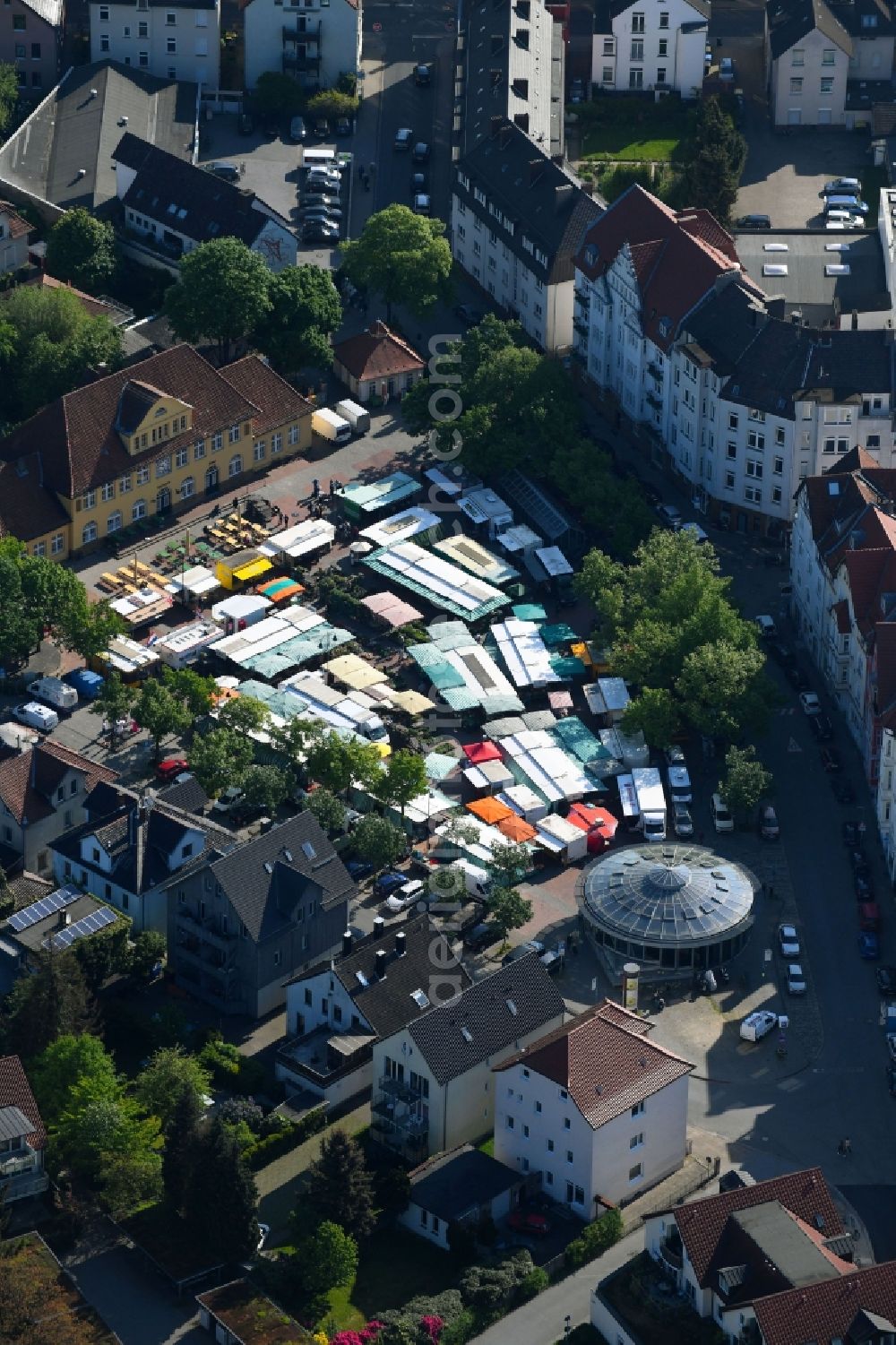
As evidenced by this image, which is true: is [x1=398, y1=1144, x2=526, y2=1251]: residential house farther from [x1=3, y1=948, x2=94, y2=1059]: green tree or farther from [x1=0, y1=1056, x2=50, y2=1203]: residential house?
[x1=3, y1=948, x2=94, y2=1059]: green tree

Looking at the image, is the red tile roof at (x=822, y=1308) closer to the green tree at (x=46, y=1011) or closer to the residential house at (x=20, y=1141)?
the residential house at (x=20, y=1141)

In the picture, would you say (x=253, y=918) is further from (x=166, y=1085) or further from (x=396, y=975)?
(x=166, y=1085)

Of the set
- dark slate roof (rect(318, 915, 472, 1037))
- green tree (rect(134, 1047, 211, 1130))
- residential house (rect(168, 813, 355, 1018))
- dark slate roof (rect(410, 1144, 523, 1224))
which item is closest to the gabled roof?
dark slate roof (rect(318, 915, 472, 1037))

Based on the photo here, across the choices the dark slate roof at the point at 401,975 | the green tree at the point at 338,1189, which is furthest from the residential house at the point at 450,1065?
the green tree at the point at 338,1189

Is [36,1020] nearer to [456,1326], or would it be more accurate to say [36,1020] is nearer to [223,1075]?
[223,1075]

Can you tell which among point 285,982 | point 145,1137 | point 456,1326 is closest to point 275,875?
point 285,982

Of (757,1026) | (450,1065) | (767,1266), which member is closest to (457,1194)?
(450,1065)
